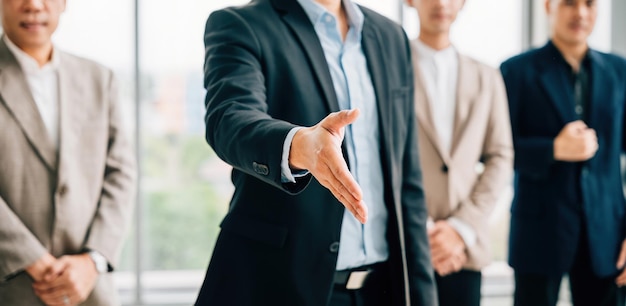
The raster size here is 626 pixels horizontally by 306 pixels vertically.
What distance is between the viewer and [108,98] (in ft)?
8.21

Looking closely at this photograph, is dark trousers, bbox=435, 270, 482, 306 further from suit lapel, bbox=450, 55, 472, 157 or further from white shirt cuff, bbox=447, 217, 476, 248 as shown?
suit lapel, bbox=450, 55, 472, 157

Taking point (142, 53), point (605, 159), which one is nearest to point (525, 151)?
point (605, 159)

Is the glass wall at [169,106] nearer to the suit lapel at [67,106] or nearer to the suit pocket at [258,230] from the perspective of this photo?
the suit lapel at [67,106]

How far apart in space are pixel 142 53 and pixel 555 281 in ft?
9.37

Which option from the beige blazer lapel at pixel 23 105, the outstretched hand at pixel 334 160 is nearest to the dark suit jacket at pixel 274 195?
the outstretched hand at pixel 334 160

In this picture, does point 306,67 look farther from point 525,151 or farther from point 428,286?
point 525,151

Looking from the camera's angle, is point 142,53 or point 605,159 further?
point 142,53

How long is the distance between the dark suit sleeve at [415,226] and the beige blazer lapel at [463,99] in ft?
2.73

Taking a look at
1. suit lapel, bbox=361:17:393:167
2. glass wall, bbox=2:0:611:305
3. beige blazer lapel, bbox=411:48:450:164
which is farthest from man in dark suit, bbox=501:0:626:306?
glass wall, bbox=2:0:611:305

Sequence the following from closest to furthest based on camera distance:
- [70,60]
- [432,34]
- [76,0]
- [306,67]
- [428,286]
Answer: [306,67] → [428,286] → [70,60] → [432,34] → [76,0]

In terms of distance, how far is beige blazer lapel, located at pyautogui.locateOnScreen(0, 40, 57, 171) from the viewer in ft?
7.61

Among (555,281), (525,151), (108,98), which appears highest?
(108,98)

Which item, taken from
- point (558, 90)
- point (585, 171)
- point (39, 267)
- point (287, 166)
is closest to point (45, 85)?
point (39, 267)

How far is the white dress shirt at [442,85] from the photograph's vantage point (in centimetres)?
263
